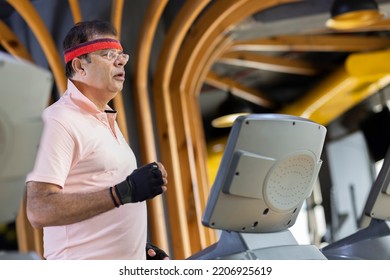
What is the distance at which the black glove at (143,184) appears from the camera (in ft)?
7.54

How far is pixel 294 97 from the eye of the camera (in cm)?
1037

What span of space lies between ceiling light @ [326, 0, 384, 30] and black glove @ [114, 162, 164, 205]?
3.97m

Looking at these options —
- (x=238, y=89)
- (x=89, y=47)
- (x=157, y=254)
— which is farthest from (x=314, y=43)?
(x=89, y=47)

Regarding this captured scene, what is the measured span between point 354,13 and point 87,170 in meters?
3.96

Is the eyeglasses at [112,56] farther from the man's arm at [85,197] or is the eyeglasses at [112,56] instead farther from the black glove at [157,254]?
the black glove at [157,254]

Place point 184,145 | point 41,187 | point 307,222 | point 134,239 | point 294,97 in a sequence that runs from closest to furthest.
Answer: point 41,187 → point 134,239 → point 184,145 → point 307,222 → point 294,97

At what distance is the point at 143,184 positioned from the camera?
2297mm

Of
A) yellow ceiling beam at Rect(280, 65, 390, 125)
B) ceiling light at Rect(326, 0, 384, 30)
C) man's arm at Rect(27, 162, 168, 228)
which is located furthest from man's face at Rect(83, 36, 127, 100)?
yellow ceiling beam at Rect(280, 65, 390, 125)

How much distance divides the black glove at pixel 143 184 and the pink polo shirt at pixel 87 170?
0.16 meters

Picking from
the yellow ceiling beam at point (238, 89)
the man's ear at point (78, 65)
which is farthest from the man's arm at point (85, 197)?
the yellow ceiling beam at point (238, 89)

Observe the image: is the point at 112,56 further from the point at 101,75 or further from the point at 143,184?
the point at 143,184
